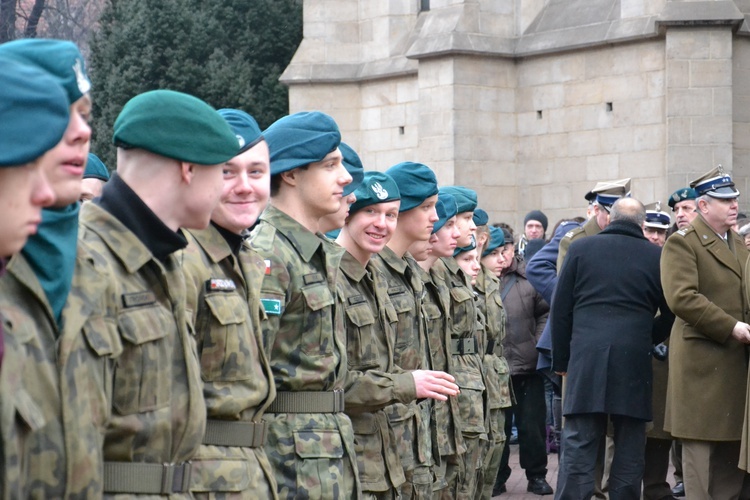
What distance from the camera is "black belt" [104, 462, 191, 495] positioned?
2.89 meters

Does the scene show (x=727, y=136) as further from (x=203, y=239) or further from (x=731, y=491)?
(x=203, y=239)

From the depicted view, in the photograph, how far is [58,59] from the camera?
8.75ft

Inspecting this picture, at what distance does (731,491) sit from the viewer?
857 cm

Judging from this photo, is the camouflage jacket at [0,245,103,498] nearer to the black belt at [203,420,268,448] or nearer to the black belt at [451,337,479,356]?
the black belt at [203,420,268,448]

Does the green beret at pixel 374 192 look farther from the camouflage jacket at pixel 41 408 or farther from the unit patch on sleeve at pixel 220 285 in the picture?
the camouflage jacket at pixel 41 408

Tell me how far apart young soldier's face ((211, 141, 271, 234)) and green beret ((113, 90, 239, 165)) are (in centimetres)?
63

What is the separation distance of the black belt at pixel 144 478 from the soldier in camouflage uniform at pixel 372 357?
1.92m

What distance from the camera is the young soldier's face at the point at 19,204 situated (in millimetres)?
2385

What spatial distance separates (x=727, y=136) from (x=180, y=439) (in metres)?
13.8

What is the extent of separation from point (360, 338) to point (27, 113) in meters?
2.95

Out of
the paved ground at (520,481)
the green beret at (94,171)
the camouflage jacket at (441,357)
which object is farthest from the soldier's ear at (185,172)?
the paved ground at (520,481)

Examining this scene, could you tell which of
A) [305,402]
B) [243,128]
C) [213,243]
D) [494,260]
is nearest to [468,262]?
[494,260]

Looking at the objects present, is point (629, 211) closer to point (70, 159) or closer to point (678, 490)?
point (678, 490)

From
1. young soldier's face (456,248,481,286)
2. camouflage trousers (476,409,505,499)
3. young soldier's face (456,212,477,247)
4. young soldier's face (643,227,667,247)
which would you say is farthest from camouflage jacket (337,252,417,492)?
young soldier's face (643,227,667,247)
